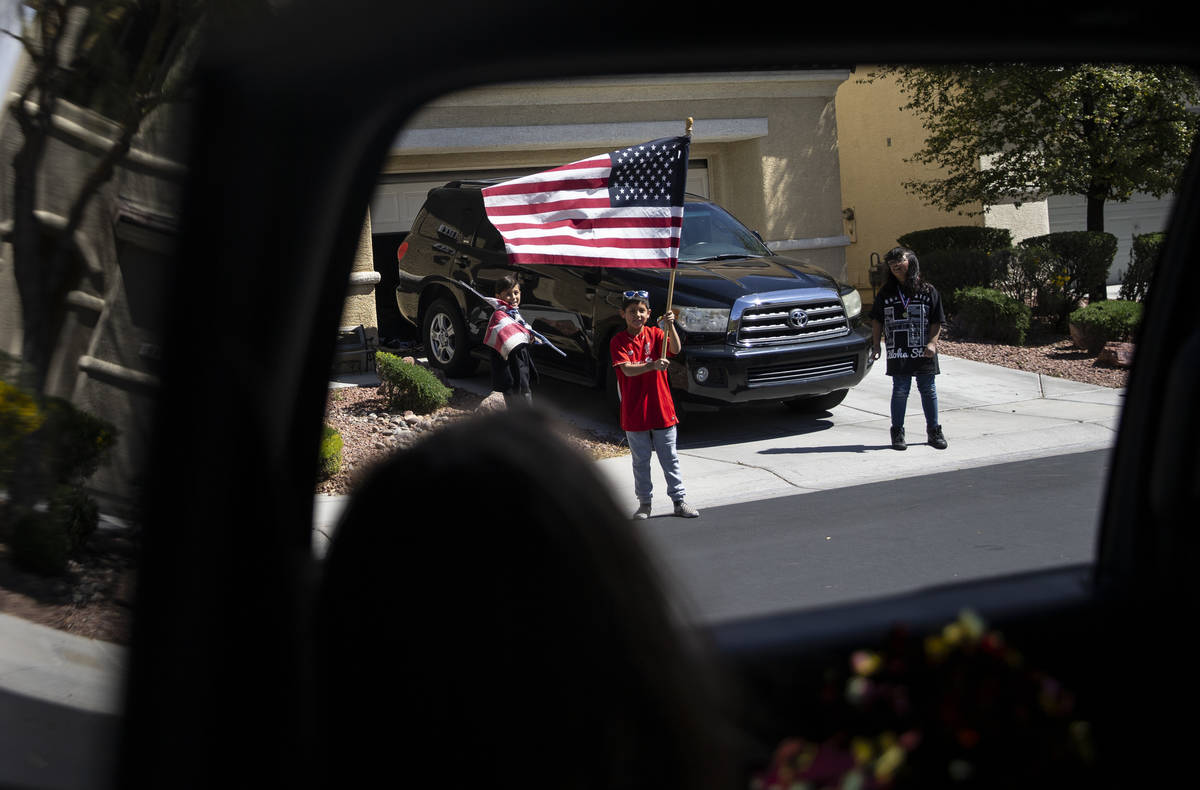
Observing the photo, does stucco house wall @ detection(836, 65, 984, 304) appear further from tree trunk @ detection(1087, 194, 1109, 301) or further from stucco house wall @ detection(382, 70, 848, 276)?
tree trunk @ detection(1087, 194, 1109, 301)

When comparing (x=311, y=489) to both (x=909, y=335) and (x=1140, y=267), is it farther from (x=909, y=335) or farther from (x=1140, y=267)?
(x=1140, y=267)

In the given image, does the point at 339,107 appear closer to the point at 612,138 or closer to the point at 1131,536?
the point at 1131,536

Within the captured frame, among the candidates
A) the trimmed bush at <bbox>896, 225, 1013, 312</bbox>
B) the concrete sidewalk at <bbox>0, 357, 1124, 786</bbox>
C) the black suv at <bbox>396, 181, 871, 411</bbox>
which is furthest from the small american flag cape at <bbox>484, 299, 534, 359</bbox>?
the trimmed bush at <bbox>896, 225, 1013, 312</bbox>

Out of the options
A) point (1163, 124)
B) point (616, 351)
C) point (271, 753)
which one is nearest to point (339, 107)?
point (271, 753)

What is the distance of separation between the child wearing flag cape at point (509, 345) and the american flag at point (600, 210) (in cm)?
280

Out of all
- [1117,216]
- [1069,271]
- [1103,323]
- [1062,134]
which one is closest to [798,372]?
[1103,323]

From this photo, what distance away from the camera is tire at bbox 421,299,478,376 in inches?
427

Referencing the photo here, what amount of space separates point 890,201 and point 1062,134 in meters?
3.90

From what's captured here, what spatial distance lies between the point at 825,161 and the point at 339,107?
17.4m

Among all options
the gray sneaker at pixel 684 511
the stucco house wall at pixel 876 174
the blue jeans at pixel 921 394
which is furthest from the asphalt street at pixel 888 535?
the stucco house wall at pixel 876 174

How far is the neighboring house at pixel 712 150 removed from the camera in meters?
14.0

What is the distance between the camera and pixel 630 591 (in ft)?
2.85

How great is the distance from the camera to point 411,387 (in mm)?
8359

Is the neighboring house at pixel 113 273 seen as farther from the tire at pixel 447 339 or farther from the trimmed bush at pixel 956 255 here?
the trimmed bush at pixel 956 255
